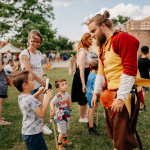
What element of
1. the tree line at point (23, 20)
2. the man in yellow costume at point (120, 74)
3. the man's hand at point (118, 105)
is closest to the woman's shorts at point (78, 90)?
the man in yellow costume at point (120, 74)

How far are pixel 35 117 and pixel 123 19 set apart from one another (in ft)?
255

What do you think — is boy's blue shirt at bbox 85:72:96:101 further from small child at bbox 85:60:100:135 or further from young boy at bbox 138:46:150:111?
young boy at bbox 138:46:150:111

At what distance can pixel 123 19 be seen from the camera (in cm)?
7100

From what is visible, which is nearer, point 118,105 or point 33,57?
point 118,105

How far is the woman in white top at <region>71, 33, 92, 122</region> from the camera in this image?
360 centimetres

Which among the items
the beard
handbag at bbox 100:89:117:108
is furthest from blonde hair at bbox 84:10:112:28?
handbag at bbox 100:89:117:108

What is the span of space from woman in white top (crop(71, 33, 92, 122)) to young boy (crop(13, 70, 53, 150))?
1672 millimetres

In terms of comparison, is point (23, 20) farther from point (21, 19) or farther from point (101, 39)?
point (101, 39)

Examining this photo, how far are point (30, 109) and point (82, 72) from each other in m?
1.85

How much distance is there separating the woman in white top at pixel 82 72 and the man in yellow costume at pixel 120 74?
1.44 m

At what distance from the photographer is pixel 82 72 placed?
3621mm

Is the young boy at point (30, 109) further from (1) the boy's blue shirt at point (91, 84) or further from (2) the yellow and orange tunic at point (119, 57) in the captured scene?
(1) the boy's blue shirt at point (91, 84)

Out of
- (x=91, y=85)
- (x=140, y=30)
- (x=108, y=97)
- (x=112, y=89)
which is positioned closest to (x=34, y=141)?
(x=108, y=97)

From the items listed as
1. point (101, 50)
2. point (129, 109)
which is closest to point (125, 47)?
point (101, 50)
